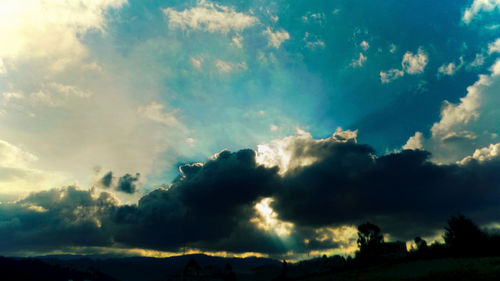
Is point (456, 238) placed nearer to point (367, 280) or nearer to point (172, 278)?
point (367, 280)

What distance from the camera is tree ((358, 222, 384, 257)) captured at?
126875 millimetres

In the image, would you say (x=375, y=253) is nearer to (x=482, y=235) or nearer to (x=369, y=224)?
(x=369, y=224)

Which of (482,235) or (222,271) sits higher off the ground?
(482,235)

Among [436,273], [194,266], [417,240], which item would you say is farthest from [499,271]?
[417,240]

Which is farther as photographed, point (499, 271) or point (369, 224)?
point (369, 224)

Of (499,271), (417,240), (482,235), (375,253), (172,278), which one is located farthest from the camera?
(417,240)

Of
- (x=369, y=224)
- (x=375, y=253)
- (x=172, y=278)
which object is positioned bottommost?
(x=172, y=278)

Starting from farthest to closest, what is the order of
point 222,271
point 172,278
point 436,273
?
point 222,271 < point 172,278 < point 436,273

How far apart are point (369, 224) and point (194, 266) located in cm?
8542

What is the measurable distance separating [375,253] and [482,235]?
40702 mm

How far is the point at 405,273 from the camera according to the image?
37844mm

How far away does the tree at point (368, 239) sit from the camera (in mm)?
126875

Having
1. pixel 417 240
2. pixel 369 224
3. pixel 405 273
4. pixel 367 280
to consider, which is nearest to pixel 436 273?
pixel 405 273

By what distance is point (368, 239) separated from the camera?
419 feet
